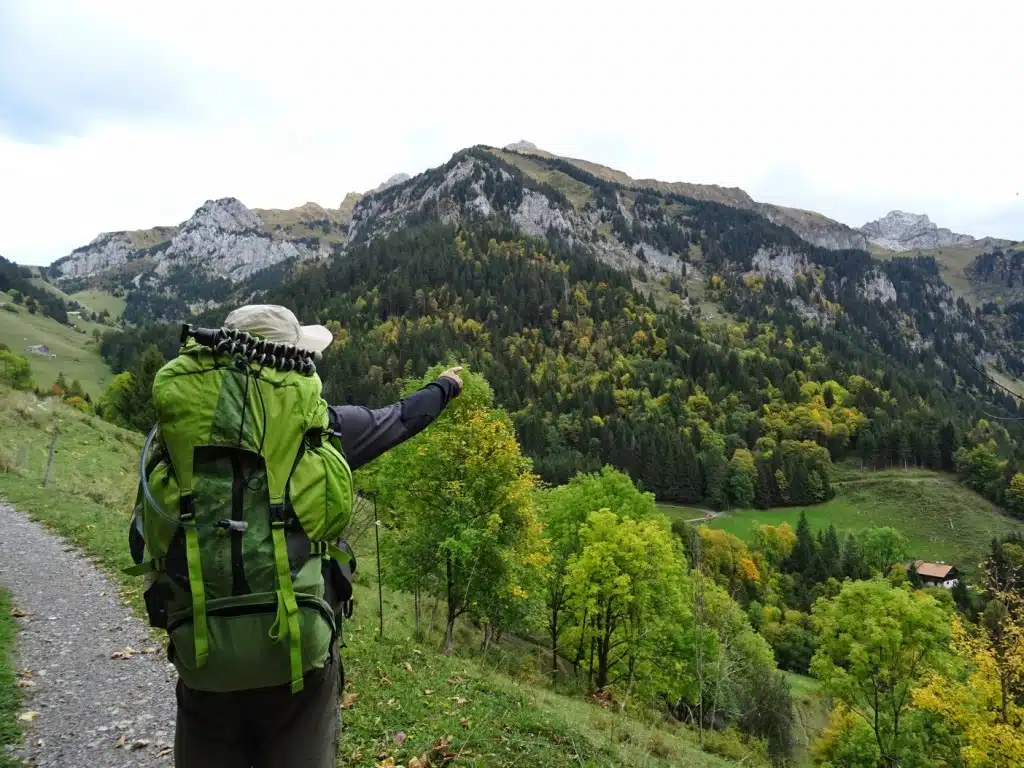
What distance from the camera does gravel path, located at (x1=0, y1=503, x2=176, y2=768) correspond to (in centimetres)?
588

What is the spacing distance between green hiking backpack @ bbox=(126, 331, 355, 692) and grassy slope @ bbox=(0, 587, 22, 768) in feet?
16.5

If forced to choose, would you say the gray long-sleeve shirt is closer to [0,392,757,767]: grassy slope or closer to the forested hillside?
[0,392,757,767]: grassy slope

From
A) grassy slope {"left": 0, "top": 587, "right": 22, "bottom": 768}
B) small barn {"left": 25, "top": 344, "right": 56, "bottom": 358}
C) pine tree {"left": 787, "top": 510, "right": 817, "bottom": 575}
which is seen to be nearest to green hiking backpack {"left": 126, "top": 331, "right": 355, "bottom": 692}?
grassy slope {"left": 0, "top": 587, "right": 22, "bottom": 768}

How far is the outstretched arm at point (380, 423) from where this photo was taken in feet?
10.2

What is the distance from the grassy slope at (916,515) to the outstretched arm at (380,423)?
103 meters

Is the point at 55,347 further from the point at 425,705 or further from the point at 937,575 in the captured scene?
the point at 937,575

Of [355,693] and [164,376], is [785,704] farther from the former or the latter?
[164,376]

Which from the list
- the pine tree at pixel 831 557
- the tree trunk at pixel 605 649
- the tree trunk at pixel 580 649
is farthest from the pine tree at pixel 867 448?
the tree trunk at pixel 605 649

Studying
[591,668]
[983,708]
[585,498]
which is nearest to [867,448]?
[585,498]

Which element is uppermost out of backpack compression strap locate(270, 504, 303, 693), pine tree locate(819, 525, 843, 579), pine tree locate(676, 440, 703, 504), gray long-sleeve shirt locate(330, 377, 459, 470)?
gray long-sleeve shirt locate(330, 377, 459, 470)

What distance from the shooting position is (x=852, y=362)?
621 feet

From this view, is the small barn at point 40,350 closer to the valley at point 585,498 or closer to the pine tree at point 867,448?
the valley at point 585,498

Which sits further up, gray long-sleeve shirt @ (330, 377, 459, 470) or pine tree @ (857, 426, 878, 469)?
gray long-sleeve shirt @ (330, 377, 459, 470)

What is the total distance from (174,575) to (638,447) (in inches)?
4735
